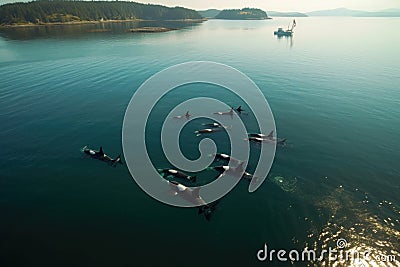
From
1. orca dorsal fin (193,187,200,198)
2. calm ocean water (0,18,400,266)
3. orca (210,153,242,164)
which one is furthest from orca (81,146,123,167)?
orca (210,153,242,164)

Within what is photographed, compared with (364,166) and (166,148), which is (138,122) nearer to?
(166,148)

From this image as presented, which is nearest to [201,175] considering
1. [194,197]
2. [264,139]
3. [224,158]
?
[224,158]

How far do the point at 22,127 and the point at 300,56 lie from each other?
123 meters

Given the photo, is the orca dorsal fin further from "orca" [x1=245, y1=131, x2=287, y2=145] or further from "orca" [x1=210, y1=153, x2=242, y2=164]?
"orca" [x1=245, y1=131, x2=287, y2=145]

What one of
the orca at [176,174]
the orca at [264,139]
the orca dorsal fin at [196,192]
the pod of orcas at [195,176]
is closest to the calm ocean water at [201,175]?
the pod of orcas at [195,176]

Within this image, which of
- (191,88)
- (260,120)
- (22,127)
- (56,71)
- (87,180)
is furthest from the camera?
(56,71)

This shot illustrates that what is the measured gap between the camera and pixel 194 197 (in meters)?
34.0

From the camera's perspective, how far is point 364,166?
4112 centimetres

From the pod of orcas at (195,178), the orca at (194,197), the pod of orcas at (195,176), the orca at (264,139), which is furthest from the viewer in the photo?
the orca at (264,139)

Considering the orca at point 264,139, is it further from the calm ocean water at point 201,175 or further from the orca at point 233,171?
the orca at point 233,171

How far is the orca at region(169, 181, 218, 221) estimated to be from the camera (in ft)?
107

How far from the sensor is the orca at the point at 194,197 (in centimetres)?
3247

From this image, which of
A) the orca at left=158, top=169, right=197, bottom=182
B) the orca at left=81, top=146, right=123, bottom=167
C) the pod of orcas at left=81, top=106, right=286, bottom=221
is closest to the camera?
the pod of orcas at left=81, top=106, right=286, bottom=221

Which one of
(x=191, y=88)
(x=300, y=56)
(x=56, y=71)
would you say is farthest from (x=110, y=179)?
(x=300, y=56)
